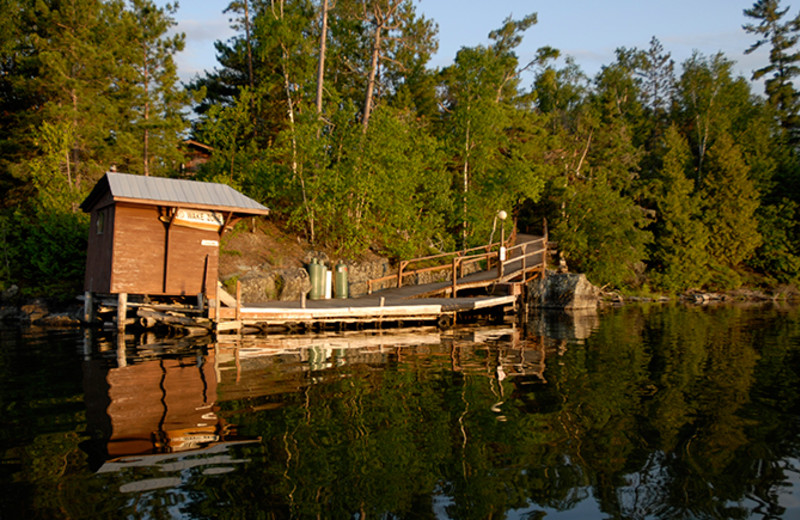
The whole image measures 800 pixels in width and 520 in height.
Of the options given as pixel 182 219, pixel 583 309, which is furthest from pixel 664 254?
pixel 182 219

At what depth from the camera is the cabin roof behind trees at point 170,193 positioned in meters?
16.2

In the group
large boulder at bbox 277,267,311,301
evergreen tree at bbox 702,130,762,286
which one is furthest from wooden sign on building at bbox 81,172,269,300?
evergreen tree at bbox 702,130,762,286

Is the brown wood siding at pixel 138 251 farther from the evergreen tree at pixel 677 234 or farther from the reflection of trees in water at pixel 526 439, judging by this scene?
the evergreen tree at pixel 677 234

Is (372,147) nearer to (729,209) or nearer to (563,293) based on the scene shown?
(563,293)

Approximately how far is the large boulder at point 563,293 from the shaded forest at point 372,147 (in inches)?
177

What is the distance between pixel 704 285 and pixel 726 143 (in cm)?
1121

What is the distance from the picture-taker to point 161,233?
57.4 feet

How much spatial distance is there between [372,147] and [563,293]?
12636 mm

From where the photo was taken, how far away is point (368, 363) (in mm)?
12078

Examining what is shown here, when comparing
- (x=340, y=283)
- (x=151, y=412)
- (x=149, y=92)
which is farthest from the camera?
(x=149, y=92)

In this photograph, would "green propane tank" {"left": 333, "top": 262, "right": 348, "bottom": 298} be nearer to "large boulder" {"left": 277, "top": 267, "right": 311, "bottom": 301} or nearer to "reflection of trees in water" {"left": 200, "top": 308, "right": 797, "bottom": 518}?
"large boulder" {"left": 277, "top": 267, "right": 311, "bottom": 301}

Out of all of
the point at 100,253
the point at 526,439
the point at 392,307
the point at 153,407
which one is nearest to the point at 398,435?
the point at 526,439

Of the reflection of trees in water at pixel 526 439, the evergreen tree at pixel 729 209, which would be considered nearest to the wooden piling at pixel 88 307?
the reflection of trees in water at pixel 526 439

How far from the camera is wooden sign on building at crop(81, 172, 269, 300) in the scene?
16859 mm
